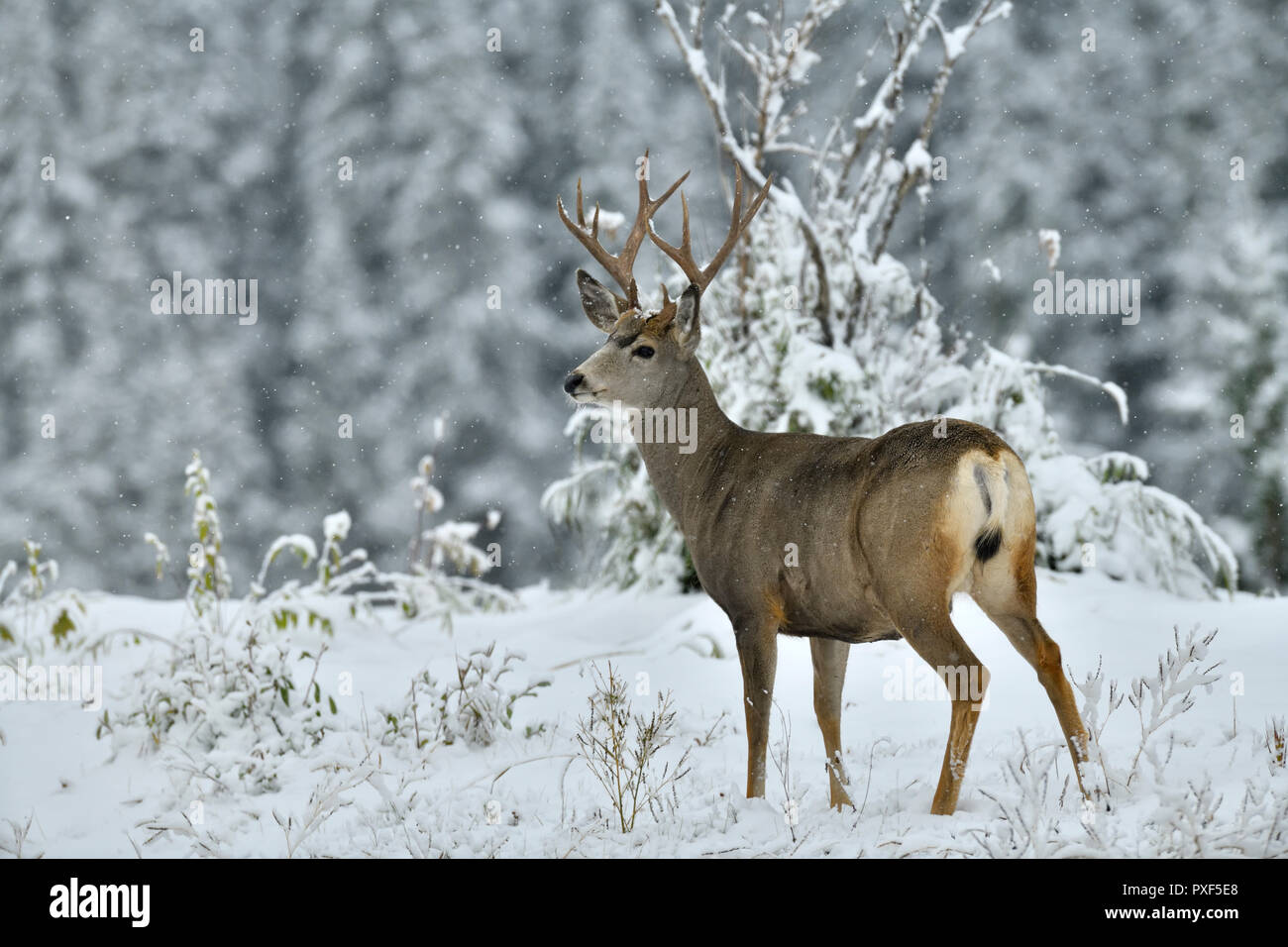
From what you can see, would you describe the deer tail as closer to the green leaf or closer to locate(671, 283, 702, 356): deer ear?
locate(671, 283, 702, 356): deer ear

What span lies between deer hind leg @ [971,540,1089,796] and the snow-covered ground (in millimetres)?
158

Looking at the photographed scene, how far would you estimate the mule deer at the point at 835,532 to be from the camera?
3.45 metres

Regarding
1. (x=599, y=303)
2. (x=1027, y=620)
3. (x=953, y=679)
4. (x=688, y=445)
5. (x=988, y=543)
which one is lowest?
(x=953, y=679)

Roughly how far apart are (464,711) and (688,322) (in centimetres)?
190

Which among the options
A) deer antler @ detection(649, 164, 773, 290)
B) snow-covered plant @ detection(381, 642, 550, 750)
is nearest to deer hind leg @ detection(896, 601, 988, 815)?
deer antler @ detection(649, 164, 773, 290)

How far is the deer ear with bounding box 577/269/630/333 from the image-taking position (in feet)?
16.3

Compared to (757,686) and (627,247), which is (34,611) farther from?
(757,686)

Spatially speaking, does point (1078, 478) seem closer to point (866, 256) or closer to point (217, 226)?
point (866, 256)

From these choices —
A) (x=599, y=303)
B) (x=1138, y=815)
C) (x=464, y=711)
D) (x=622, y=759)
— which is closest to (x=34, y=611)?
(x=464, y=711)

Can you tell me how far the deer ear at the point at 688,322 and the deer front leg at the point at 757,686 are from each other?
1.15 metres

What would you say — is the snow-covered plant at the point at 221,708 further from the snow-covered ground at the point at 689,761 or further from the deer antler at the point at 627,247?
the deer antler at the point at 627,247

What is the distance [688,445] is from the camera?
4605 mm

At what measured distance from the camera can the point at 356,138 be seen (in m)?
16.5

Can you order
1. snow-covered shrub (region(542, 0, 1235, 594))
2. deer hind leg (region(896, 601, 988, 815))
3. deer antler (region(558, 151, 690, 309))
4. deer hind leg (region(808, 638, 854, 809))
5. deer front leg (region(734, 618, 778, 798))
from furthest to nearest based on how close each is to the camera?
snow-covered shrub (region(542, 0, 1235, 594))
deer antler (region(558, 151, 690, 309))
deer hind leg (region(808, 638, 854, 809))
deer front leg (region(734, 618, 778, 798))
deer hind leg (region(896, 601, 988, 815))
